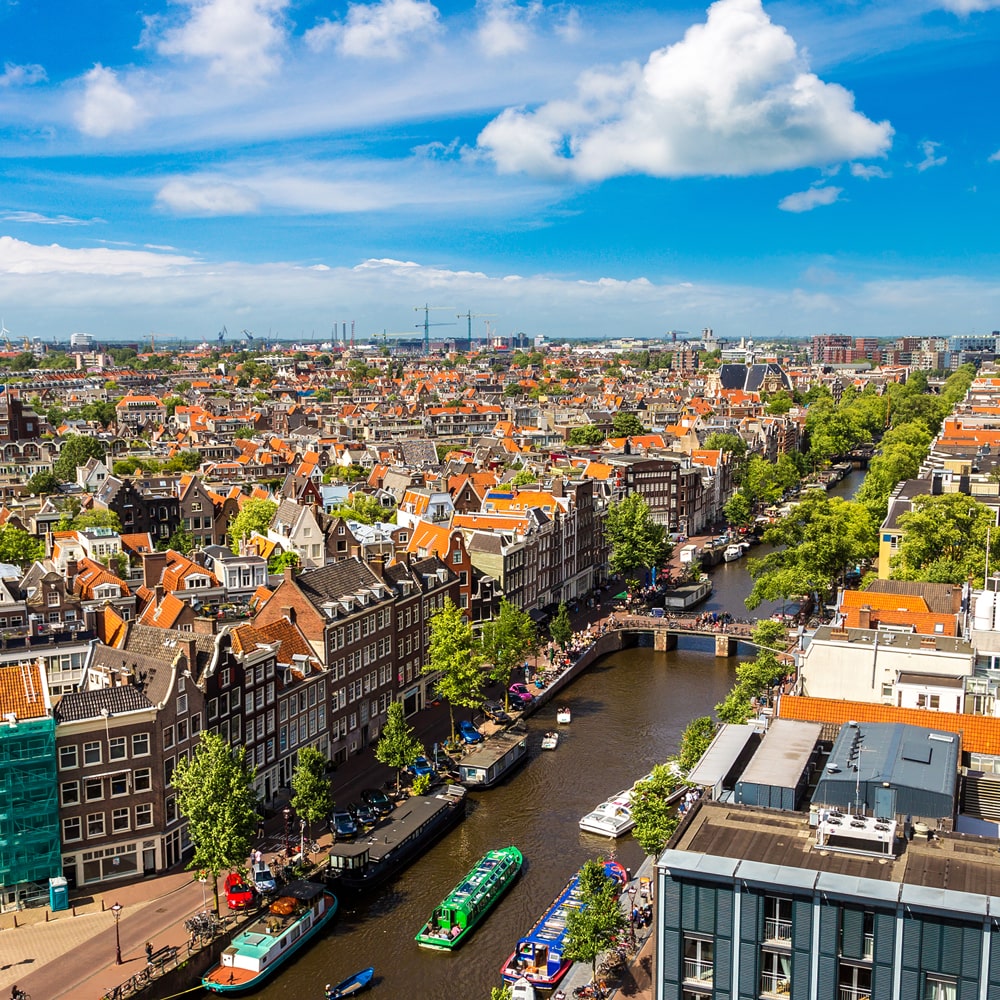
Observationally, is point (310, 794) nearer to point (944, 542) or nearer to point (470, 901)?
point (470, 901)

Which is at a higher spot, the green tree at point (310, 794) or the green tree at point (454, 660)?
the green tree at point (454, 660)

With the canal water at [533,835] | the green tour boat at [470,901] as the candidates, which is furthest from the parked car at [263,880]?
the green tour boat at [470,901]

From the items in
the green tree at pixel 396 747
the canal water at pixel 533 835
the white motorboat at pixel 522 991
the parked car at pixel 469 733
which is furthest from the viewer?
the parked car at pixel 469 733

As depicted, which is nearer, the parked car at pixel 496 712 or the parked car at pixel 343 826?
the parked car at pixel 343 826

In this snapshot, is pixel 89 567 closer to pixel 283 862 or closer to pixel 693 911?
pixel 283 862

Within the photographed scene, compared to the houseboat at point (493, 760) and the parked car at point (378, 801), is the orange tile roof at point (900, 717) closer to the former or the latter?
the houseboat at point (493, 760)

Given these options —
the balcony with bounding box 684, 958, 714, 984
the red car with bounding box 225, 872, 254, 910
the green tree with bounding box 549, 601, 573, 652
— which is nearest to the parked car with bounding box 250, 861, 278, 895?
the red car with bounding box 225, 872, 254, 910

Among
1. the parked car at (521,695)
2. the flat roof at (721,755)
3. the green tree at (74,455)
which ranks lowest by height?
the parked car at (521,695)

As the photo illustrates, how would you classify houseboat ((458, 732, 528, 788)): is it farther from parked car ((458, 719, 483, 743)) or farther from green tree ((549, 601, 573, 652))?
green tree ((549, 601, 573, 652))
